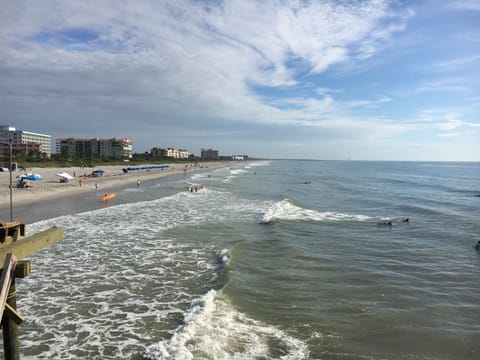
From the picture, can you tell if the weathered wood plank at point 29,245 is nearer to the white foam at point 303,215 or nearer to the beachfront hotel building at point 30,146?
the white foam at point 303,215

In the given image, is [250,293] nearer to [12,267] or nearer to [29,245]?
[29,245]

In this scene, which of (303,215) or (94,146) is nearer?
(303,215)

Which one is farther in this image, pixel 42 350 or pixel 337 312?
pixel 337 312

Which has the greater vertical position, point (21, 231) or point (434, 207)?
point (21, 231)

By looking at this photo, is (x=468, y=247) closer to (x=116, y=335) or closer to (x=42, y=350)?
(x=116, y=335)

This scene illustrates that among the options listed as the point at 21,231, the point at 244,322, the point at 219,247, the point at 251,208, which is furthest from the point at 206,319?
the point at 251,208

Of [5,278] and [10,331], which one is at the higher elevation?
[5,278]

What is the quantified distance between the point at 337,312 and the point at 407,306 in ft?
7.20

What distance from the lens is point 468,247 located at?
15.7 m

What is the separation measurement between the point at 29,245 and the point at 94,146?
171 meters

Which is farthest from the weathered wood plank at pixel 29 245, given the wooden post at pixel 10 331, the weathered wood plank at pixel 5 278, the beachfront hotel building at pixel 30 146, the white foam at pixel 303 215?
the beachfront hotel building at pixel 30 146

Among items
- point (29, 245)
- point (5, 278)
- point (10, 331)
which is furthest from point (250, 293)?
point (5, 278)

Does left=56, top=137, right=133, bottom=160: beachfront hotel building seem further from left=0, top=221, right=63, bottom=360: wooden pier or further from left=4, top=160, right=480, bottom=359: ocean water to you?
left=0, top=221, right=63, bottom=360: wooden pier

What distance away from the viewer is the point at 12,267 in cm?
A: 400
